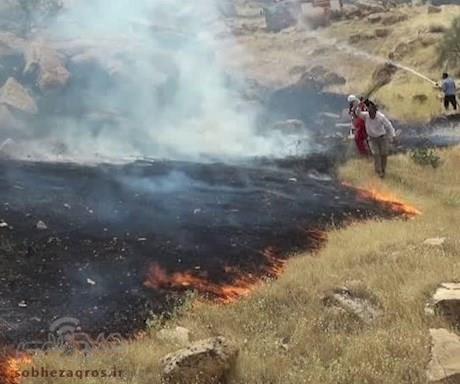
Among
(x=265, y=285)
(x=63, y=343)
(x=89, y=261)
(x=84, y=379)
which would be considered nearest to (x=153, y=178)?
(x=89, y=261)

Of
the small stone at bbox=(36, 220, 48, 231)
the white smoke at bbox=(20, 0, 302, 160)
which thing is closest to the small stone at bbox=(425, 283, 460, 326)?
the small stone at bbox=(36, 220, 48, 231)

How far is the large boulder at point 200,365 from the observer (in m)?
5.62

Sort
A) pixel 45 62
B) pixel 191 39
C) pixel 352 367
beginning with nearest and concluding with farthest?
pixel 352 367
pixel 45 62
pixel 191 39

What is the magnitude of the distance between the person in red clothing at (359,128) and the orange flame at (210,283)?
6.48m

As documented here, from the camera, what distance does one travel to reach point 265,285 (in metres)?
8.21

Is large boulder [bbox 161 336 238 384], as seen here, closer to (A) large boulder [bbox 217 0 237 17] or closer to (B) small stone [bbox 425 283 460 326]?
(B) small stone [bbox 425 283 460 326]

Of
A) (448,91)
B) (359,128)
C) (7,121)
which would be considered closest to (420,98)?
(448,91)

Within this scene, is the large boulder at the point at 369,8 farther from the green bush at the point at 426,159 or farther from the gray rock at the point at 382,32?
the green bush at the point at 426,159

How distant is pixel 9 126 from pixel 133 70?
6.13 meters

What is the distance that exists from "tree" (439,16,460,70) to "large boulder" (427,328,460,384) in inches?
960

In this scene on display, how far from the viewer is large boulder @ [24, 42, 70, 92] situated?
67.9ft

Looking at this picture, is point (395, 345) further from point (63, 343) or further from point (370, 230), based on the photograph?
point (370, 230)

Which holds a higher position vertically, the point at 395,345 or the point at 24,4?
the point at 24,4

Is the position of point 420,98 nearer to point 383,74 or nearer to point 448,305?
point 383,74
